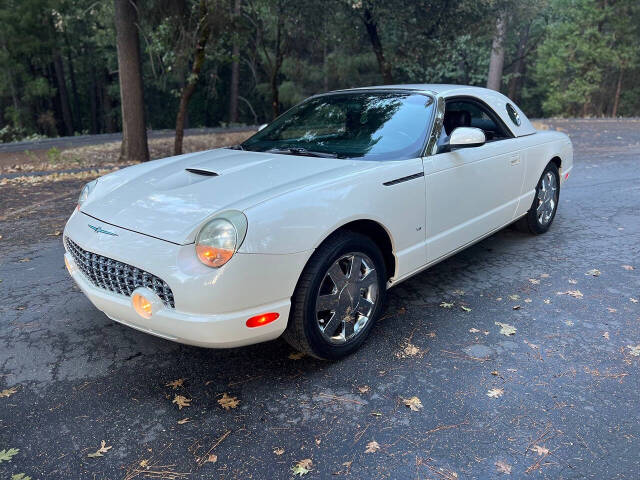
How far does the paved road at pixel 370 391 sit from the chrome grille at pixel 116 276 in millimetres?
578

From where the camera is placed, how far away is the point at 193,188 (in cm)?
315

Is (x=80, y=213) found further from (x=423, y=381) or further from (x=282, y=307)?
(x=423, y=381)

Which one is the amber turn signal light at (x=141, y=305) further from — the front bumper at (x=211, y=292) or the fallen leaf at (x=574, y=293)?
the fallen leaf at (x=574, y=293)

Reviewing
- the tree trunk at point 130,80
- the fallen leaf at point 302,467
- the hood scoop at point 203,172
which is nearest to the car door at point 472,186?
the hood scoop at point 203,172

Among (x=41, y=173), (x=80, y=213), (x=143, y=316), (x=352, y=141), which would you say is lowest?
(x=41, y=173)

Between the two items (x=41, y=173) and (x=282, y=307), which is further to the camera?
(x=41, y=173)

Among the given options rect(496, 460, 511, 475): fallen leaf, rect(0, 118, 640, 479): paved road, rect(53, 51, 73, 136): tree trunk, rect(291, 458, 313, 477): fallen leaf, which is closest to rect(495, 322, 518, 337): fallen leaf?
rect(0, 118, 640, 479): paved road

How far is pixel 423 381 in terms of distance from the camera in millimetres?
3006

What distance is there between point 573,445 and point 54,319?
347 centimetres

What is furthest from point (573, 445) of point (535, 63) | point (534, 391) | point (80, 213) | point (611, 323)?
point (535, 63)

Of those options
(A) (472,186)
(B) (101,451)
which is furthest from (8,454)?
(A) (472,186)

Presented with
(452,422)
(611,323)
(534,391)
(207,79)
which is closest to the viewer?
(452,422)

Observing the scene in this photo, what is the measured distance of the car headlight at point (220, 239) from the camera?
260 cm

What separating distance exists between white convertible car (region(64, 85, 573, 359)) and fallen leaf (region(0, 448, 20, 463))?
789mm
